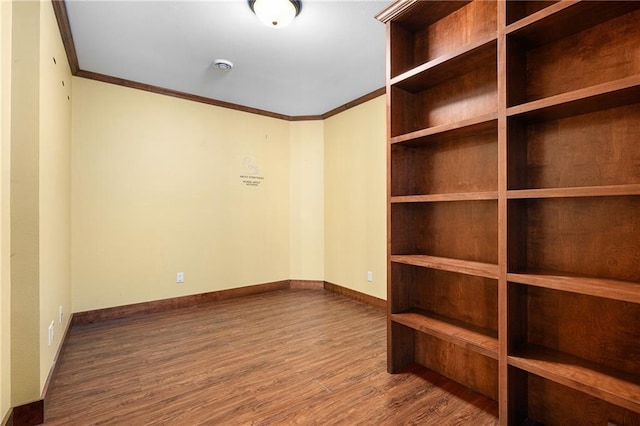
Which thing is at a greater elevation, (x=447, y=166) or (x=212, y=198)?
(x=447, y=166)

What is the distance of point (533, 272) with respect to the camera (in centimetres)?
157

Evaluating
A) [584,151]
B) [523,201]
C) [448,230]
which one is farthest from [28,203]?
[584,151]

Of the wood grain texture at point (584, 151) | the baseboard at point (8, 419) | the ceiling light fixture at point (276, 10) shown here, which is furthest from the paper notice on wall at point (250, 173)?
the wood grain texture at point (584, 151)

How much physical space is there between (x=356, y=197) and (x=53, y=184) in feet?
9.83

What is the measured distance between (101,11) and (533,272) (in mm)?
3280

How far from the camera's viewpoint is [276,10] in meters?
2.10

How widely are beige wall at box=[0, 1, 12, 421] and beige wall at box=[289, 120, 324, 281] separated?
3.27 metres

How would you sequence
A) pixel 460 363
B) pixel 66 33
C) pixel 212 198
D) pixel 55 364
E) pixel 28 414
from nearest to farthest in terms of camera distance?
1. pixel 28 414
2. pixel 460 363
3. pixel 55 364
4. pixel 66 33
5. pixel 212 198

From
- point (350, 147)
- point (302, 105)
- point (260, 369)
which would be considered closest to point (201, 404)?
point (260, 369)

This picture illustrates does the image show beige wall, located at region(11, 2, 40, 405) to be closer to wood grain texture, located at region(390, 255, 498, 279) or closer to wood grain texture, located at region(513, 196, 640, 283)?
wood grain texture, located at region(390, 255, 498, 279)

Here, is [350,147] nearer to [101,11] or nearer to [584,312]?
[101,11]

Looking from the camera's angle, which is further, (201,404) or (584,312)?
(201,404)

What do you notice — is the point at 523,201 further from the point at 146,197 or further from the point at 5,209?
the point at 146,197

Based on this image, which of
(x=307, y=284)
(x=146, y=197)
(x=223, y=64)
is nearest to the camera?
(x=223, y=64)
